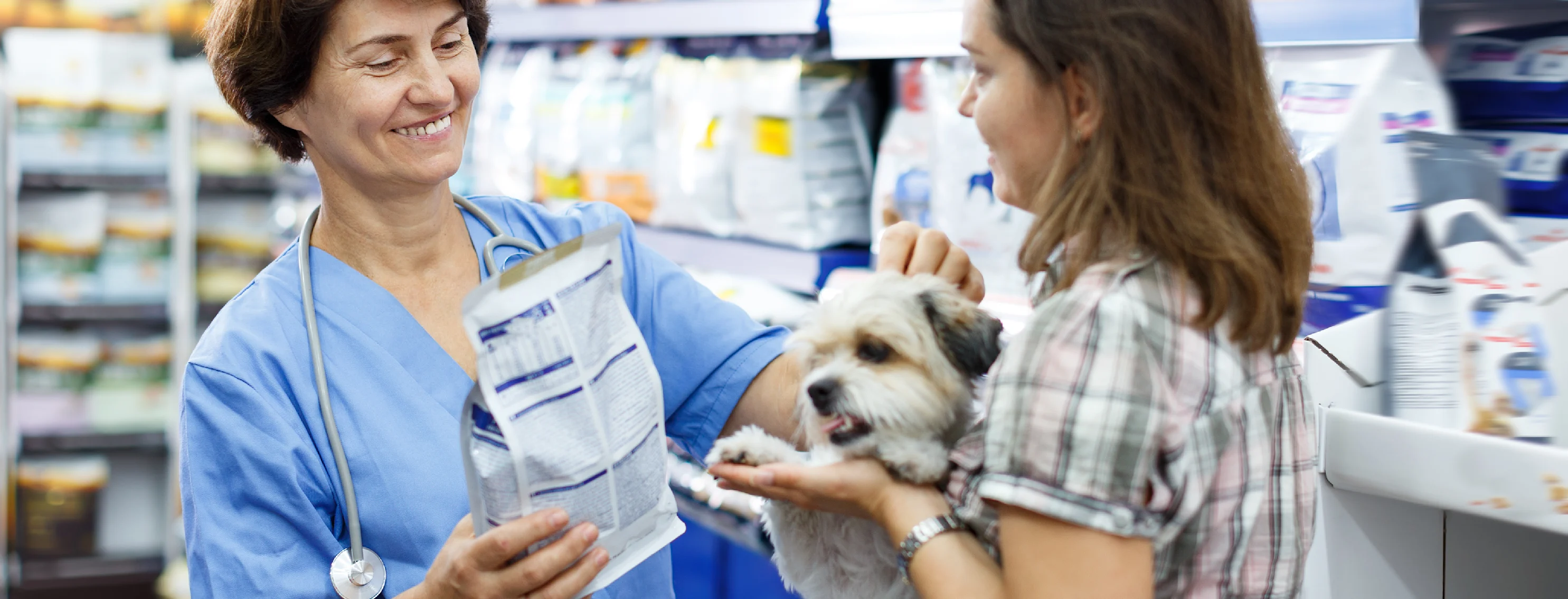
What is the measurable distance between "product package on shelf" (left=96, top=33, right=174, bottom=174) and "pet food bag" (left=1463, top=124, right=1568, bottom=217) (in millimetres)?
4449

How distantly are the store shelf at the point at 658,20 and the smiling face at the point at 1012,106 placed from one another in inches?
40.1

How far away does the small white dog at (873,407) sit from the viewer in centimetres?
126

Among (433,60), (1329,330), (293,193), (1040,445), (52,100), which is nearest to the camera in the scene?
(1040,445)

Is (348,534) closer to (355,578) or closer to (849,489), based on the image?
(355,578)

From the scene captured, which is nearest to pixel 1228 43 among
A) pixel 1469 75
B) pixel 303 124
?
pixel 1469 75

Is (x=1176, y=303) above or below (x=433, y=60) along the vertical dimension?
below

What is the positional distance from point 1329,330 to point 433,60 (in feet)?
3.58

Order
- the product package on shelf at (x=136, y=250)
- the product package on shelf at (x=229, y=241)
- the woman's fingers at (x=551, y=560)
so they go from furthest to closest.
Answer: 1. the product package on shelf at (x=229, y=241)
2. the product package on shelf at (x=136, y=250)
3. the woman's fingers at (x=551, y=560)

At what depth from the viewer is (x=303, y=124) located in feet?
4.71

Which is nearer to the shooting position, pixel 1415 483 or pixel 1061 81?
pixel 1061 81

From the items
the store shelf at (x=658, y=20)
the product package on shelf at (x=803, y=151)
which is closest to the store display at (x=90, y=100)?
the store shelf at (x=658, y=20)

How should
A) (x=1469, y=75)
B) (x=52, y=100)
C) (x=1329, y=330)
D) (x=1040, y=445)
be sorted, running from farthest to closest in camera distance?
(x=52, y=100)
(x=1469, y=75)
(x=1329, y=330)
(x=1040, y=445)

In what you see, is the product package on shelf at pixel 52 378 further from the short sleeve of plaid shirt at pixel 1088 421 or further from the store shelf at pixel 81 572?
the short sleeve of plaid shirt at pixel 1088 421

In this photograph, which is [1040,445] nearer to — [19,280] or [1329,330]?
[1329,330]
